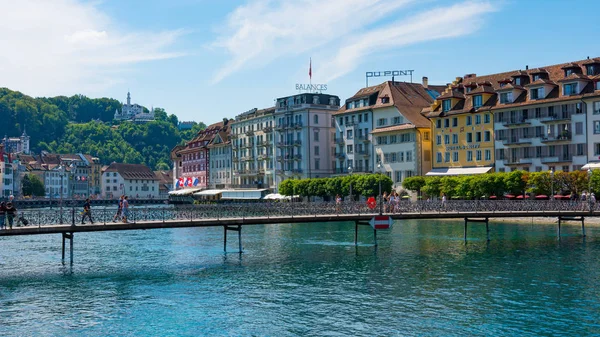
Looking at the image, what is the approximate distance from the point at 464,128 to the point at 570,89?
698 inches

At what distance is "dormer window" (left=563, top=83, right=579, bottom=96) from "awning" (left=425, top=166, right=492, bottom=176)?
1470 cm

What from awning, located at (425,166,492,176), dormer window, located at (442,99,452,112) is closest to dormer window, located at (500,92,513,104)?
awning, located at (425,166,492,176)

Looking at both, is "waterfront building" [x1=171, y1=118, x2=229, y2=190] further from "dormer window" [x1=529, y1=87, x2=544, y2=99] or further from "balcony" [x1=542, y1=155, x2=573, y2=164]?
"balcony" [x1=542, y1=155, x2=573, y2=164]

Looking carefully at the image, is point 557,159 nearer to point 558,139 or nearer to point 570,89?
point 558,139

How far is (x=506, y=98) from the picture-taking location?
325 feet

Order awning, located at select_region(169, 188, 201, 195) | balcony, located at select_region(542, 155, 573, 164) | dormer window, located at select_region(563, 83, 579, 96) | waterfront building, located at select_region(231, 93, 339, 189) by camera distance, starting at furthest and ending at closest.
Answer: awning, located at select_region(169, 188, 201, 195), waterfront building, located at select_region(231, 93, 339, 189), dormer window, located at select_region(563, 83, 579, 96), balcony, located at select_region(542, 155, 573, 164)

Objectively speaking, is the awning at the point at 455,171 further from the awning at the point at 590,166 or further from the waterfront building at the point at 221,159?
the waterfront building at the point at 221,159

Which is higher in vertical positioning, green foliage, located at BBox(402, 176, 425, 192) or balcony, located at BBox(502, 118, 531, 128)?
balcony, located at BBox(502, 118, 531, 128)

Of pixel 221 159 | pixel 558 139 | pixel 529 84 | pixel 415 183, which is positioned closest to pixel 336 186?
pixel 415 183

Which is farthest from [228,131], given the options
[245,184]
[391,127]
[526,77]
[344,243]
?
[344,243]

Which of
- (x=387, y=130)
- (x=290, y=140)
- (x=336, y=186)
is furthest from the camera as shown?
(x=290, y=140)

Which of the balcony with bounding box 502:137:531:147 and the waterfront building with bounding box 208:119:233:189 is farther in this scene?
the waterfront building with bounding box 208:119:233:189

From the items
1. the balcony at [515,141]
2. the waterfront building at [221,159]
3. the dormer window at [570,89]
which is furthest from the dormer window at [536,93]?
the waterfront building at [221,159]

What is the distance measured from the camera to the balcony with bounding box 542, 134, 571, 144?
90.2 m
